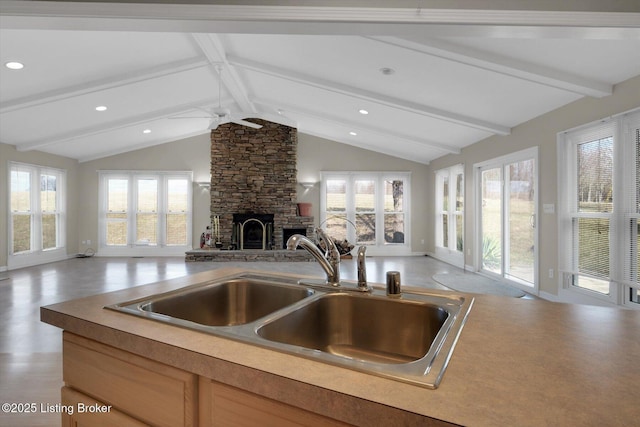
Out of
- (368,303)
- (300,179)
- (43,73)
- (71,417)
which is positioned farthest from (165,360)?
(300,179)

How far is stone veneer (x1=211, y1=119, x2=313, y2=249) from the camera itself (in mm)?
8688

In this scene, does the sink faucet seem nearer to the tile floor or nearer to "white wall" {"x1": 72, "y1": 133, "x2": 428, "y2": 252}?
the tile floor

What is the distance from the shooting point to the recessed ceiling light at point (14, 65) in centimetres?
403

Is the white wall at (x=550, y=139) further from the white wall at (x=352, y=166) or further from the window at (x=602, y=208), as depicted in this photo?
the white wall at (x=352, y=166)

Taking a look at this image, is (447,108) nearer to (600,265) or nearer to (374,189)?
(600,265)

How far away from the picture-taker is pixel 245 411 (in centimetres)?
80

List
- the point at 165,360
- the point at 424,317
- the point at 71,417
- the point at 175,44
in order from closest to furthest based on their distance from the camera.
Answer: the point at 165,360
the point at 71,417
the point at 424,317
the point at 175,44

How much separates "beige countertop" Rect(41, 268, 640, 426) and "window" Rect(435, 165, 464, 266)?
21.5 feet

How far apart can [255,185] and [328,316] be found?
770 centimetres

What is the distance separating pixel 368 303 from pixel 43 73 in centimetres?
519

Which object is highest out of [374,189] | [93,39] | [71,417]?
[93,39]

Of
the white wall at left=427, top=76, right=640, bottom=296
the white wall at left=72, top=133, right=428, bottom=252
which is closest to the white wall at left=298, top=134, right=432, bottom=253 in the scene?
the white wall at left=72, top=133, right=428, bottom=252

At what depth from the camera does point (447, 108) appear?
5.12 metres

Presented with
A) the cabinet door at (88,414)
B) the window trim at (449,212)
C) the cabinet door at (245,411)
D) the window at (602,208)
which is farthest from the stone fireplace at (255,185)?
the cabinet door at (245,411)
